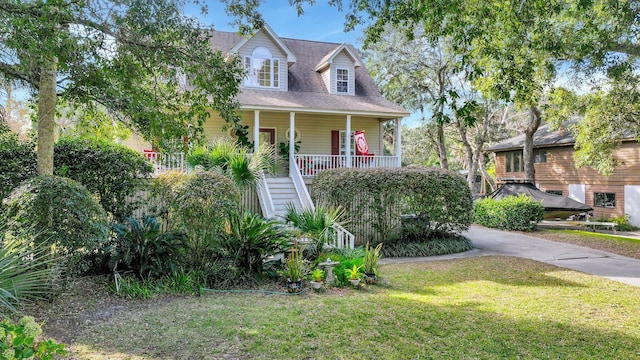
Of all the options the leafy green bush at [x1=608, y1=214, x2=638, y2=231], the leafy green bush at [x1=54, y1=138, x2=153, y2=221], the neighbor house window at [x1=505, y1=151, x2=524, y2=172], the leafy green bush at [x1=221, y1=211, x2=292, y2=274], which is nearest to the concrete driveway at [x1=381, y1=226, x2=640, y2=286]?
the leafy green bush at [x1=221, y1=211, x2=292, y2=274]

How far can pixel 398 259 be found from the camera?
1049cm

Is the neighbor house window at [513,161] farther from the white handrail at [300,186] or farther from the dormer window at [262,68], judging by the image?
the white handrail at [300,186]

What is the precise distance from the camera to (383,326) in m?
4.90

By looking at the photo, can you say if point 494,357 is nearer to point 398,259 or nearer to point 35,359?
point 35,359

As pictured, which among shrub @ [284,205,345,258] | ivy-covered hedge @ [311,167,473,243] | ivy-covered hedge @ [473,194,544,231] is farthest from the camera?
ivy-covered hedge @ [473,194,544,231]

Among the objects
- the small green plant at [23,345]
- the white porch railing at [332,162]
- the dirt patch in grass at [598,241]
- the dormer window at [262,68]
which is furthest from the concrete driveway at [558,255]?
the dormer window at [262,68]

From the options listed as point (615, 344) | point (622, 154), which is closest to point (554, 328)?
point (615, 344)

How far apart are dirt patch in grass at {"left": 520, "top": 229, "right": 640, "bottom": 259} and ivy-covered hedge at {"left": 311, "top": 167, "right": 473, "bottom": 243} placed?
14.8 feet

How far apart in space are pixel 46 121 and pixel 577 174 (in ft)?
88.9

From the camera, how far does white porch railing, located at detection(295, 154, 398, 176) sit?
15.6 m

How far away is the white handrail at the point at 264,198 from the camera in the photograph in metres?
12.3

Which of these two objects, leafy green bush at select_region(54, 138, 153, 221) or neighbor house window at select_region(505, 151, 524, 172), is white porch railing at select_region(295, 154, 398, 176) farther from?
neighbor house window at select_region(505, 151, 524, 172)

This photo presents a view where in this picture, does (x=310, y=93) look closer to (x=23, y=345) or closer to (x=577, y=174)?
(x=23, y=345)

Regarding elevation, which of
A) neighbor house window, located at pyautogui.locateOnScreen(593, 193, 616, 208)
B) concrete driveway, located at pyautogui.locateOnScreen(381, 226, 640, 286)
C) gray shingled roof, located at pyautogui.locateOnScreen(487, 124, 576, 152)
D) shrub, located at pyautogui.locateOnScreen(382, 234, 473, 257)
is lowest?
concrete driveway, located at pyautogui.locateOnScreen(381, 226, 640, 286)
